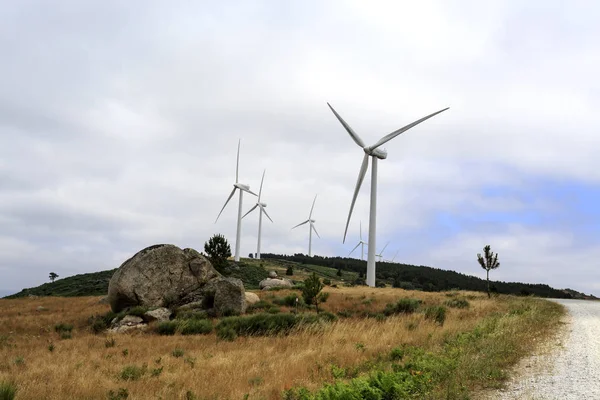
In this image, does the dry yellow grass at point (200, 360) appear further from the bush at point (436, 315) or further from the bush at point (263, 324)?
the bush at point (263, 324)

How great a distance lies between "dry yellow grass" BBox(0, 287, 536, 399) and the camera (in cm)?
999

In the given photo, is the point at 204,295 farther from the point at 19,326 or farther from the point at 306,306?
the point at 19,326

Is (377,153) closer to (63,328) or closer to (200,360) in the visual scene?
(63,328)

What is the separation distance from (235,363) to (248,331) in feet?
29.3

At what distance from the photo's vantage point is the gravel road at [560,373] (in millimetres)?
8566

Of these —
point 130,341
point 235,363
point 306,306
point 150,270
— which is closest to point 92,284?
point 150,270

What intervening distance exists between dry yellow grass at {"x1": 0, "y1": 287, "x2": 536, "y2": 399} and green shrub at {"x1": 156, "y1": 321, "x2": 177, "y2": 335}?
0.76m

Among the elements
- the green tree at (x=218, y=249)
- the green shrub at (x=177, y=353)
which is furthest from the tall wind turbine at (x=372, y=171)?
the green shrub at (x=177, y=353)

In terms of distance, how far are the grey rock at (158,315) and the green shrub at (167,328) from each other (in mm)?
3288

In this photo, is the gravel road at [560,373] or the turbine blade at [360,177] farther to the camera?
the turbine blade at [360,177]

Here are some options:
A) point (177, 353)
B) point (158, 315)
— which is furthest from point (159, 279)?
point (177, 353)

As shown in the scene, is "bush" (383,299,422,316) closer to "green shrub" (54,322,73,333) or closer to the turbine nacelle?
"green shrub" (54,322,73,333)

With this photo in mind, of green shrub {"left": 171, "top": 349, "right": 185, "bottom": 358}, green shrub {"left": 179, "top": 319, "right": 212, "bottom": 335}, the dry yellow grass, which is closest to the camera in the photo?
the dry yellow grass

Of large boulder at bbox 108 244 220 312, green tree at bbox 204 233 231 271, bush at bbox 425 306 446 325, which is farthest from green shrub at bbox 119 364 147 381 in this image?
green tree at bbox 204 233 231 271
